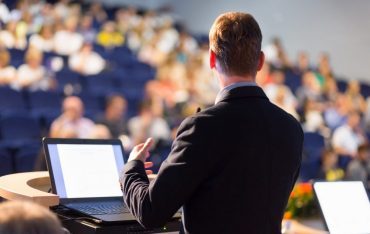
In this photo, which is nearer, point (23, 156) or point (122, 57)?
point (23, 156)

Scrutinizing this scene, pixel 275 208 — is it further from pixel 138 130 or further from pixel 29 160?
pixel 138 130

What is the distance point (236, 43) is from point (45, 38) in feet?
25.4

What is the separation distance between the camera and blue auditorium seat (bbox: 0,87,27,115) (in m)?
6.87

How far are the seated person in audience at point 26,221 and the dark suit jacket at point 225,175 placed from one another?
46cm

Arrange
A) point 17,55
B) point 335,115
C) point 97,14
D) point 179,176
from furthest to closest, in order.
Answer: point 97,14 < point 335,115 < point 17,55 < point 179,176

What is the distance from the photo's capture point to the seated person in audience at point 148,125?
264 inches

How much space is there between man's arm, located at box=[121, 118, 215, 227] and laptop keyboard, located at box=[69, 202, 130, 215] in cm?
31

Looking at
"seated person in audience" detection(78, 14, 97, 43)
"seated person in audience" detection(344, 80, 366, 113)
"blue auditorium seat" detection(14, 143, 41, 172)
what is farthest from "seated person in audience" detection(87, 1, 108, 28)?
"blue auditorium seat" detection(14, 143, 41, 172)

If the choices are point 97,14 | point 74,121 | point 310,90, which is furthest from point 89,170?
point 97,14

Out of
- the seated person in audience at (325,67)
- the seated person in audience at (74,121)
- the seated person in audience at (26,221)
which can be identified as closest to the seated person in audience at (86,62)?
the seated person in audience at (74,121)

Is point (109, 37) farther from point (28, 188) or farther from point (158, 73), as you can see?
point (28, 188)

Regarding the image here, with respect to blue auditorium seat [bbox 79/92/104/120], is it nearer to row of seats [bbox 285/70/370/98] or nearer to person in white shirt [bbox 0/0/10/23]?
person in white shirt [bbox 0/0/10/23]

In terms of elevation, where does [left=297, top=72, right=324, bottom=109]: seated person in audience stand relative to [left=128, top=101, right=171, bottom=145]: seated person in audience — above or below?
below

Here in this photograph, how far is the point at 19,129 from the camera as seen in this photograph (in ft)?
20.5
